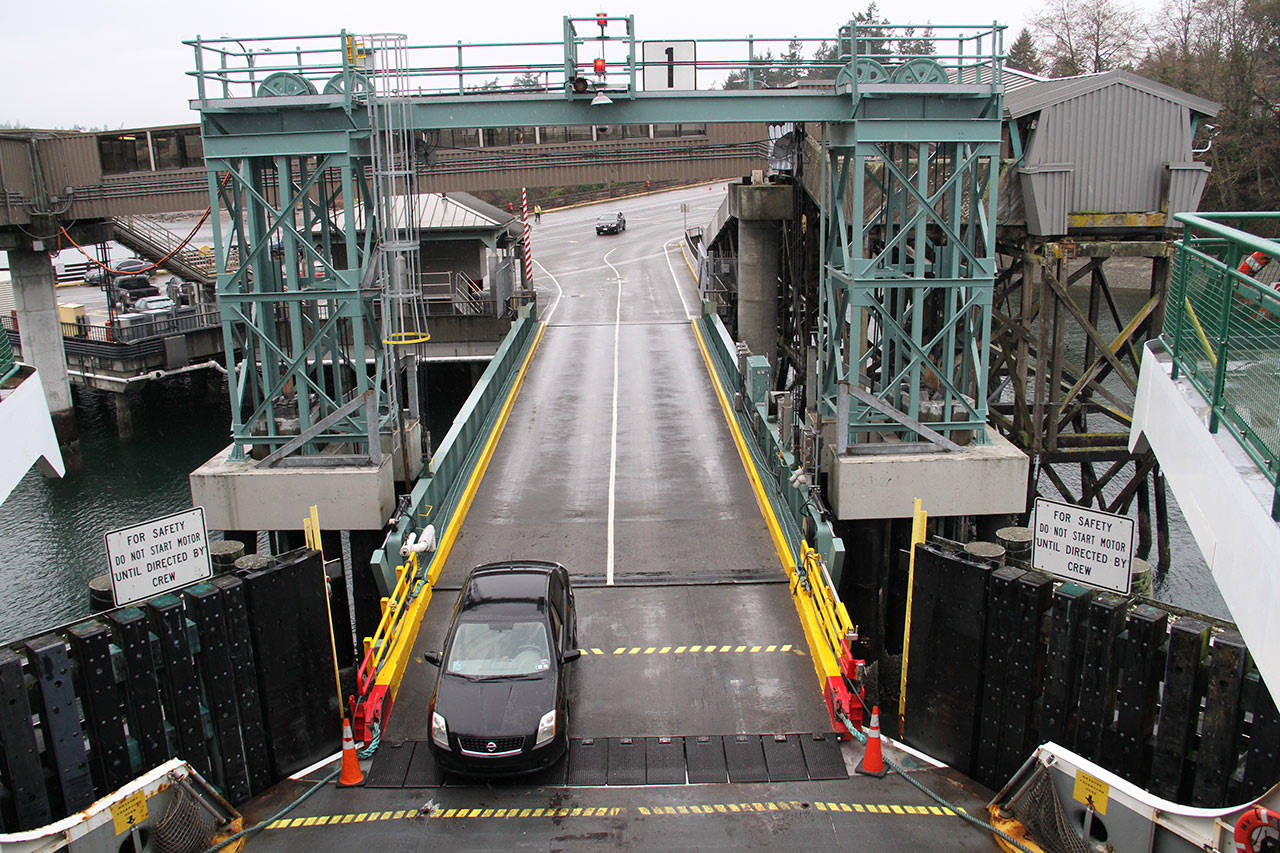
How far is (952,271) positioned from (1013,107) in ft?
14.1

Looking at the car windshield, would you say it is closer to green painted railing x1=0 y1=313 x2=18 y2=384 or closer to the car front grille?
the car front grille

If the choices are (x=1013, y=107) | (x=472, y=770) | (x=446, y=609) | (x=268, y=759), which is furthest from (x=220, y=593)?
(x=1013, y=107)

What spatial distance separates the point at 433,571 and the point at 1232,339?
10.3 metres

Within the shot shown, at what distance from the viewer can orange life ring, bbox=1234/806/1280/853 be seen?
22.0ft

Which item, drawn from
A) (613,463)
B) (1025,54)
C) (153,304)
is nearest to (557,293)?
(153,304)

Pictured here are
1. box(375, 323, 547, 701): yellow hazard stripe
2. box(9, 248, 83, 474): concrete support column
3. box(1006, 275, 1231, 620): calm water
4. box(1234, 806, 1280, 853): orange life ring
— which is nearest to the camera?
box(1234, 806, 1280, 853): orange life ring

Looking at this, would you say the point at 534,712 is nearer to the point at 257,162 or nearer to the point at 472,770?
the point at 472,770

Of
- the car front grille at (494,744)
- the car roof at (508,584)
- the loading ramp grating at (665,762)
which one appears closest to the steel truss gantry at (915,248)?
the car roof at (508,584)

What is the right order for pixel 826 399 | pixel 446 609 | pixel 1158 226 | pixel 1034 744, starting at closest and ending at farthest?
pixel 1034 744 → pixel 446 609 → pixel 826 399 → pixel 1158 226

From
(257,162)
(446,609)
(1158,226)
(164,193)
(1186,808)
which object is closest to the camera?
(1186,808)

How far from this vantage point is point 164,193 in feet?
113

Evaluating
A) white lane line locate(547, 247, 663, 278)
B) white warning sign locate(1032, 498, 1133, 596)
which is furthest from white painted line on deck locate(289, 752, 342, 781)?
white lane line locate(547, 247, 663, 278)

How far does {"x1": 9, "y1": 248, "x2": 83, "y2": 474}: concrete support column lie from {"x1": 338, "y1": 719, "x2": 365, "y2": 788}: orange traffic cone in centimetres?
2604

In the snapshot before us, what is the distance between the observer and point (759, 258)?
1257 inches
